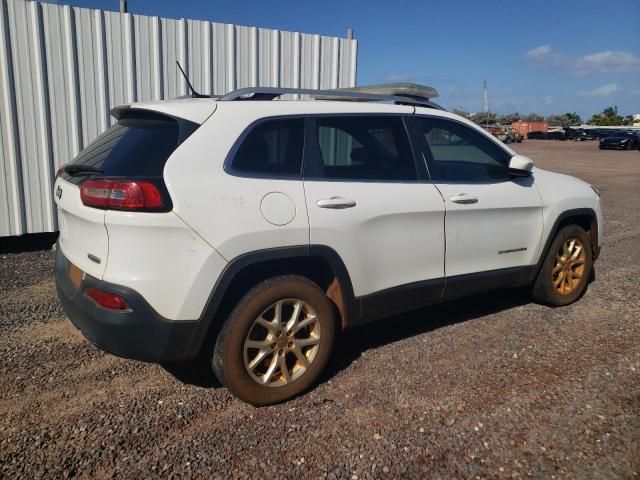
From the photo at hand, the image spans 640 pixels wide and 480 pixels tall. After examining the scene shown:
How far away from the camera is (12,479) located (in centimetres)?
263

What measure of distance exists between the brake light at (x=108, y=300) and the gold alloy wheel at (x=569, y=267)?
147 inches

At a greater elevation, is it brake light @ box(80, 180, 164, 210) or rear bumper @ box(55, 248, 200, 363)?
brake light @ box(80, 180, 164, 210)

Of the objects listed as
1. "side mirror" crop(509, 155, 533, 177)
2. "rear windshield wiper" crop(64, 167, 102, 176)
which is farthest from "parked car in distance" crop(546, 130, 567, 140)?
"rear windshield wiper" crop(64, 167, 102, 176)

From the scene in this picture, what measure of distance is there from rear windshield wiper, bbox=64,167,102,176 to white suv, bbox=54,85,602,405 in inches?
0.5

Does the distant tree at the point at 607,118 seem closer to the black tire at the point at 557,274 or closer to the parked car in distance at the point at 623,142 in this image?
the parked car in distance at the point at 623,142

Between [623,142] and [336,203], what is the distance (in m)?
44.4

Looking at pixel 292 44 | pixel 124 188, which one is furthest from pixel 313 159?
pixel 292 44

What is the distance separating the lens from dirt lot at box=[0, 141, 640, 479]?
280cm

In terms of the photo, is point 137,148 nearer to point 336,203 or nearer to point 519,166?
point 336,203

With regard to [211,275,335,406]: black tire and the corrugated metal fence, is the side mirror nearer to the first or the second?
[211,275,335,406]: black tire

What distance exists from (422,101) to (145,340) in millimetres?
2693

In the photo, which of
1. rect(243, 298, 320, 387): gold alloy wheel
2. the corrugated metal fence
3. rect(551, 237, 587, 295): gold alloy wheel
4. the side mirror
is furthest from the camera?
the corrugated metal fence

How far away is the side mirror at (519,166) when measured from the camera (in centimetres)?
435

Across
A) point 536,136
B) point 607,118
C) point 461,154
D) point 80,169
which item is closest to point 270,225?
point 80,169
